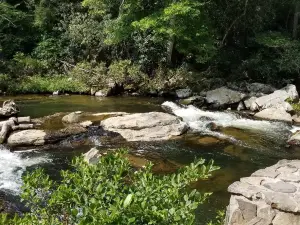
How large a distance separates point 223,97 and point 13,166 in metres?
10.0

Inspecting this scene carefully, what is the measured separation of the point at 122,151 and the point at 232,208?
283cm

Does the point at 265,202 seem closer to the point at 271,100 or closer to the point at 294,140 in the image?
the point at 294,140

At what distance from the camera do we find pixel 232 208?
5508 millimetres

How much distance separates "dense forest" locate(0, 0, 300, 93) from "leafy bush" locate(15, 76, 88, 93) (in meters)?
0.05

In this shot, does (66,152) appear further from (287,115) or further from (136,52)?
(136,52)

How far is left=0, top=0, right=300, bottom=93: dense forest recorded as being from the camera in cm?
1773

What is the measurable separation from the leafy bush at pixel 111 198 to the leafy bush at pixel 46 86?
15.9m

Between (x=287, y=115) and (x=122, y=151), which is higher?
(x=122, y=151)

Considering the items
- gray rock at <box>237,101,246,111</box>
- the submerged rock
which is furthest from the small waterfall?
the submerged rock

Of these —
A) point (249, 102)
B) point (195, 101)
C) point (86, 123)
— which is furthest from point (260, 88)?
point (86, 123)

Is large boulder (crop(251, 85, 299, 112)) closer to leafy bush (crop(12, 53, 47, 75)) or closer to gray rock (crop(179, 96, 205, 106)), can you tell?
gray rock (crop(179, 96, 205, 106))

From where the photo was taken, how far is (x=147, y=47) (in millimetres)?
19062

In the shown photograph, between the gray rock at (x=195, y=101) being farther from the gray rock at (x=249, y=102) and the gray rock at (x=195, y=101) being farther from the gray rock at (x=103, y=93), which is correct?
the gray rock at (x=103, y=93)

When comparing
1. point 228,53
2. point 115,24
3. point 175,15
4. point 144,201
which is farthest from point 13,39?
point 144,201
